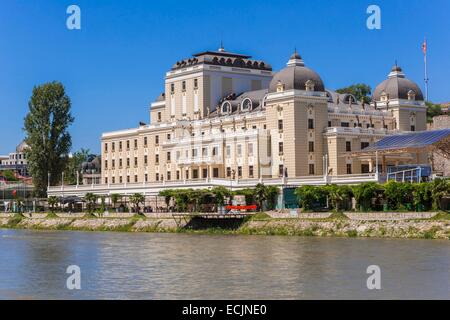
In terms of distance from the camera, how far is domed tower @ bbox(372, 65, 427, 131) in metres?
113

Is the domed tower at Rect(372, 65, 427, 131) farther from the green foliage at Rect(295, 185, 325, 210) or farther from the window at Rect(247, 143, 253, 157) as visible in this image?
the green foliage at Rect(295, 185, 325, 210)

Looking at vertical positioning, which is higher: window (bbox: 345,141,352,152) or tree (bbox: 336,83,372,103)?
tree (bbox: 336,83,372,103)

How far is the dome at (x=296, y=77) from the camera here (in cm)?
10175

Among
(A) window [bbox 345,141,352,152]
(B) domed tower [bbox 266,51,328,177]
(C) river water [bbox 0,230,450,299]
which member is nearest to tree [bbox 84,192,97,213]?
(B) domed tower [bbox 266,51,328,177]

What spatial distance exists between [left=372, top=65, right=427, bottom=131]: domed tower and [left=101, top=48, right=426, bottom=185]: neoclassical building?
134 millimetres

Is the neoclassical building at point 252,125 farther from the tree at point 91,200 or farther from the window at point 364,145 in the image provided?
the tree at point 91,200

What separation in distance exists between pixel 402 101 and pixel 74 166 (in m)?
86.8

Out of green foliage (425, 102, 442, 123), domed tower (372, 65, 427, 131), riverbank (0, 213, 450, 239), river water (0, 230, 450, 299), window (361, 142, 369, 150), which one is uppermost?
green foliage (425, 102, 442, 123)

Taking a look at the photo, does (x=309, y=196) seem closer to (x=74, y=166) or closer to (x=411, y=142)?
(x=411, y=142)

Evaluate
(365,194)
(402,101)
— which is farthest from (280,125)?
(365,194)

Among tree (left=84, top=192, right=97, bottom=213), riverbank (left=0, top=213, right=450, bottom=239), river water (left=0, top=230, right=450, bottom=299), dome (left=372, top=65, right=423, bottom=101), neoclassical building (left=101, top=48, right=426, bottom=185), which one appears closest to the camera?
river water (left=0, top=230, right=450, bottom=299)

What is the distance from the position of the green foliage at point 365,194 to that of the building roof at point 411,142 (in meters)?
12.8

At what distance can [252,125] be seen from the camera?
10919 centimetres
